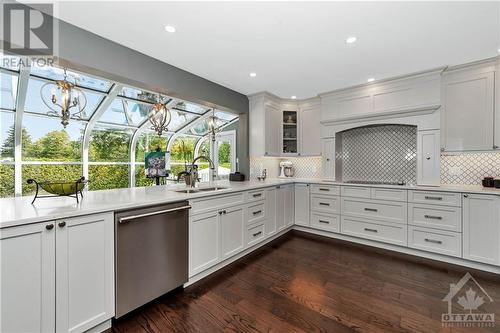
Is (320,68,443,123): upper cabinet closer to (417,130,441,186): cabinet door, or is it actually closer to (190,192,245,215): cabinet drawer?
(417,130,441,186): cabinet door

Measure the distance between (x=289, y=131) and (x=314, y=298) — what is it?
3.11 m

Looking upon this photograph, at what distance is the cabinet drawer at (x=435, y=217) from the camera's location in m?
2.61

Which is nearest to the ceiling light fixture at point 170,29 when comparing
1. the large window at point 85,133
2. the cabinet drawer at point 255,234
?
the large window at point 85,133

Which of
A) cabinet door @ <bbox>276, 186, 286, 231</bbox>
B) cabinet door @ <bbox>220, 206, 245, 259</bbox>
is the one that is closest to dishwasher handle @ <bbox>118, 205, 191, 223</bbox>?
cabinet door @ <bbox>220, 206, 245, 259</bbox>

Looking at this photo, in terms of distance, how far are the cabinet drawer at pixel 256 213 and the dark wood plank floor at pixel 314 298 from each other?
19.2 inches

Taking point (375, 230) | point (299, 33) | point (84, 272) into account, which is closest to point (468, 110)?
point (375, 230)

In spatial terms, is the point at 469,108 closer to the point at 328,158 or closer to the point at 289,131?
the point at 328,158

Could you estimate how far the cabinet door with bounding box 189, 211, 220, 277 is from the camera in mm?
2170

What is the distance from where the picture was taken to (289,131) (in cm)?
440

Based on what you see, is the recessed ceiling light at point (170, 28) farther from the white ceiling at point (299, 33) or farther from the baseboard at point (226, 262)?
the baseboard at point (226, 262)

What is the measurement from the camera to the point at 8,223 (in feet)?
3.83

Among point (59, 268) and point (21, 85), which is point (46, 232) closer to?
point (59, 268)

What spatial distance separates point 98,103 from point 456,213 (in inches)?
230

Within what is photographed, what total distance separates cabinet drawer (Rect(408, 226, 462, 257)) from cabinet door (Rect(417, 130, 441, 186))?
0.65 m
